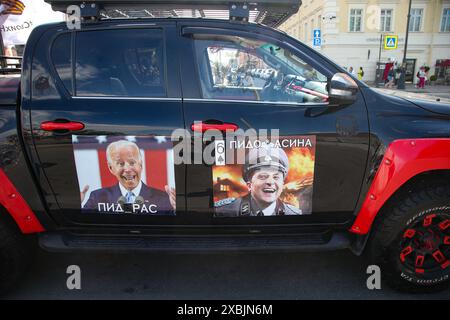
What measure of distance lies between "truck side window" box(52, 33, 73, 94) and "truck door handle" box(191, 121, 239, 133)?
0.94 metres

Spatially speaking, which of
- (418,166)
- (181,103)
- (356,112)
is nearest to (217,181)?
(181,103)

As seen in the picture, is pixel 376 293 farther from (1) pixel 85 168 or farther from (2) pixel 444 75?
(2) pixel 444 75

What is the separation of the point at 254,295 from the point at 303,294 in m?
0.38

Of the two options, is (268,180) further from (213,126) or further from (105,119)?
(105,119)

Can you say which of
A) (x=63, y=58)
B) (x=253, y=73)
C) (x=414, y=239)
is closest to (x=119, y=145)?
(x=63, y=58)

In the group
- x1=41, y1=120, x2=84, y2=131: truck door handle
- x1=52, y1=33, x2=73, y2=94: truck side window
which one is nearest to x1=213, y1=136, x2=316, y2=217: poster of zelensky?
x1=41, y1=120, x2=84, y2=131: truck door handle

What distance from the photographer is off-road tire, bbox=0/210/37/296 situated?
8.05ft

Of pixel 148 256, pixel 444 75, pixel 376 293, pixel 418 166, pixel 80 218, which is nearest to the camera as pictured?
pixel 418 166

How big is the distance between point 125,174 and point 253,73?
1208 mm

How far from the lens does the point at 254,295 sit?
2643 millimetres

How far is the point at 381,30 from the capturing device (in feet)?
94.9

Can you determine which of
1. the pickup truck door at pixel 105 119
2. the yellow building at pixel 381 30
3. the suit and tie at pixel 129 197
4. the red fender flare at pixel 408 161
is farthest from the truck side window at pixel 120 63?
the yellow building at pixel 381 30

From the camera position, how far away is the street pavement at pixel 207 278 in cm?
265

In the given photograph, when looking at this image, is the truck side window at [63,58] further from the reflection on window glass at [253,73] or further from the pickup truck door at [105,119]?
the reflection on window glass at [253,73]
